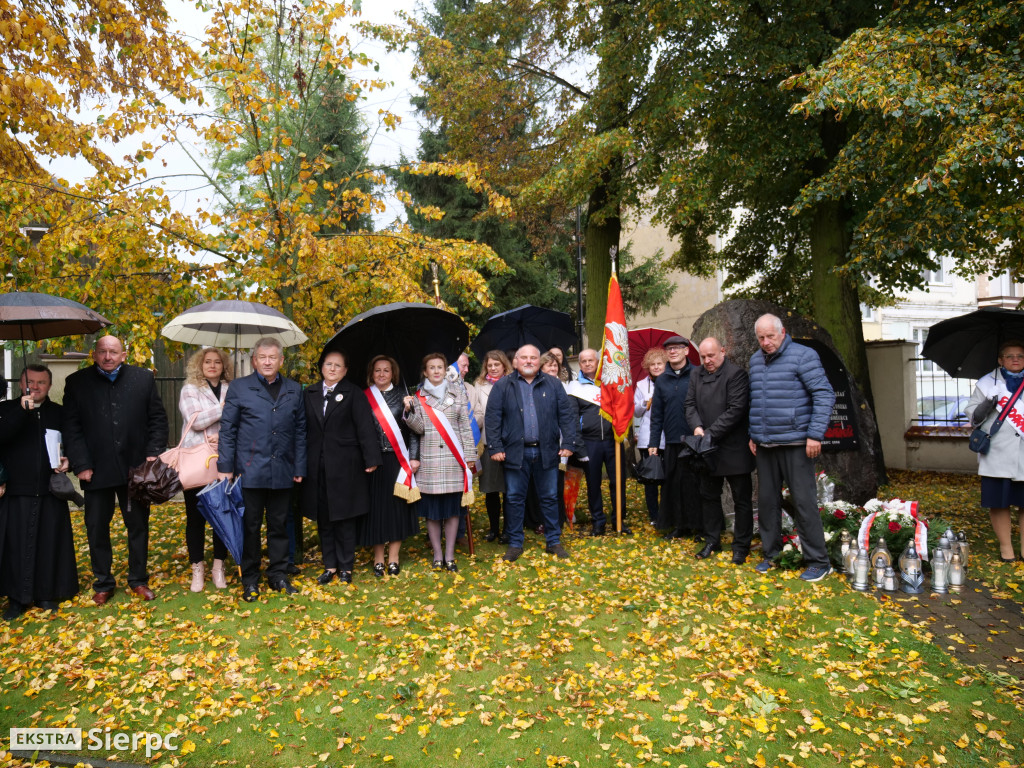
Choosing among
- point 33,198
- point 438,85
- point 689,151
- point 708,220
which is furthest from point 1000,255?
point 33,198

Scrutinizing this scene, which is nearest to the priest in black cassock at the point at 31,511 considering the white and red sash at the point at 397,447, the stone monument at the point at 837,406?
the white and red sash at the point at 397,447

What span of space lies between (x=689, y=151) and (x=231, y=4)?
22.5 ft

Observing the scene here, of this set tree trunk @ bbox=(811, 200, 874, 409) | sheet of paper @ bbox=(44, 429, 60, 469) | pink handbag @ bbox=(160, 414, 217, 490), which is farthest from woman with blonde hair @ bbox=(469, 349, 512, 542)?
tree trunk @ bbox=(811, 200, 874, 409)

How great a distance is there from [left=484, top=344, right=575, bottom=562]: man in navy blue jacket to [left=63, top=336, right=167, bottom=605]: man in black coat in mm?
3018

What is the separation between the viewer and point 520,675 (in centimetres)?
452

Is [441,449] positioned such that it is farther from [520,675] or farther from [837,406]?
[837,406]

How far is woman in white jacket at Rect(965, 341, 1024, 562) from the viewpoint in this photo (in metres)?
6.54

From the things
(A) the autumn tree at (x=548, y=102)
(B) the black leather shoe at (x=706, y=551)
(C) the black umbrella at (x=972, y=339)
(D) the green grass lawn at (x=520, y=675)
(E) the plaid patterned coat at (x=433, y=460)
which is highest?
(A) the autumn tree at (x=548, y=102)

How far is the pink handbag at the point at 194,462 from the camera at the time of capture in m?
5.99

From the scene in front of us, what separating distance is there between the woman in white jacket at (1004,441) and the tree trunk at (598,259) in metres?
6.93

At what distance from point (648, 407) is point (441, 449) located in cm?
282

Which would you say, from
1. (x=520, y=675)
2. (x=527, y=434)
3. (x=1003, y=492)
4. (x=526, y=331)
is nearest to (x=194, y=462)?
(x=527, y=434)

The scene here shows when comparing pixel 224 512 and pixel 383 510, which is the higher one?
pixel 224 512

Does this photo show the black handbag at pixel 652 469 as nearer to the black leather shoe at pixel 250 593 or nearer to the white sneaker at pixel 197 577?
the black leather shoe at pixel 250 593
